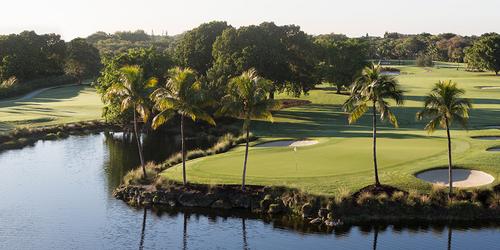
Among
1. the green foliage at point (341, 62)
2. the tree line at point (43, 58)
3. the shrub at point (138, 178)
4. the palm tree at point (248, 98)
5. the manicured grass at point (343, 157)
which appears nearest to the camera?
the palm tree at point (248, 98)

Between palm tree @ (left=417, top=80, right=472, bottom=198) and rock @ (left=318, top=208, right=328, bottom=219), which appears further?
palm tree @ (left=417, top=80, right=472, bottom=198)

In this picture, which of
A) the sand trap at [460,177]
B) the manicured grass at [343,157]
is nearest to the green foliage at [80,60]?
the manicured grass at [343,157]

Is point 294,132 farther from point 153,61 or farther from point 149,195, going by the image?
point 149,195

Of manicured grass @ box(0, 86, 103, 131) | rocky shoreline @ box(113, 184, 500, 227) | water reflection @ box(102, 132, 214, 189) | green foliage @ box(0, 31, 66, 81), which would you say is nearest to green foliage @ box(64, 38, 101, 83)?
green foliage @ box(0, 31, 66, 81)

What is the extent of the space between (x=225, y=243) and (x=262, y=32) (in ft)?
198

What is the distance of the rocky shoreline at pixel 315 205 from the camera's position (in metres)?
38.4

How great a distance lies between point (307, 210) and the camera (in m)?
39.3

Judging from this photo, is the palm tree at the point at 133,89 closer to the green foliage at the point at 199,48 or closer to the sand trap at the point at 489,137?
the sand trap at the point at 489,137

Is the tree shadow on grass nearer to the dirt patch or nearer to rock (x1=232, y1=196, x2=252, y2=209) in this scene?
the dirt patch

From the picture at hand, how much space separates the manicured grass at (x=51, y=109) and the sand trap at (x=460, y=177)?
183 feet

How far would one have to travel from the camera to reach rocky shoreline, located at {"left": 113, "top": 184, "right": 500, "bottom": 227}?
38406mm

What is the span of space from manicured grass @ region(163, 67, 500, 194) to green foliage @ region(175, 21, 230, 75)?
19807mm

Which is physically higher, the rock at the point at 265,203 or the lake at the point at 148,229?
the rock at the point at 265,203

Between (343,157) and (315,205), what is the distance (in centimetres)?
1151
